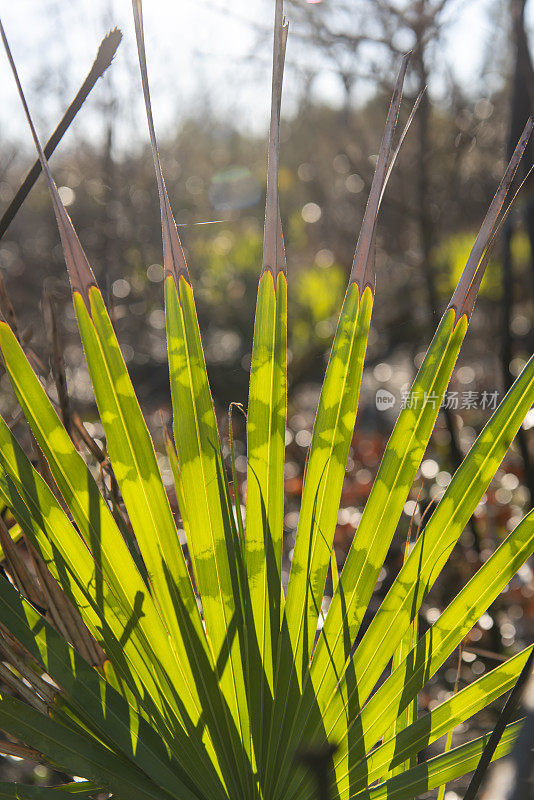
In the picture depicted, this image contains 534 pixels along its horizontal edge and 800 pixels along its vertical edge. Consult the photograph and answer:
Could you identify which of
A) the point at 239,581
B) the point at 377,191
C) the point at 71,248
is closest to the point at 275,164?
the point at 377,191

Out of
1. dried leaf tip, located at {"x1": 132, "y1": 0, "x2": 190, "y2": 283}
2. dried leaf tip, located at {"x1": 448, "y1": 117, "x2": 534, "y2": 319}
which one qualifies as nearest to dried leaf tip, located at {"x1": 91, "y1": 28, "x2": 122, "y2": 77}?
dried leaf tip, located at {"x1": 132, "y1": 0, "x2": 190, "y2": 283}

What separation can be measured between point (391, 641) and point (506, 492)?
9.22 feet

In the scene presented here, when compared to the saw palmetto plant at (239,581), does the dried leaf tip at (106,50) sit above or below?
above

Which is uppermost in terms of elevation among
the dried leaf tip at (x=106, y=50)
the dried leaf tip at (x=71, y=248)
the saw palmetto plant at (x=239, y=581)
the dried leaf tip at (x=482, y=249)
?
the dried leaf tip at (x=106, y=50)

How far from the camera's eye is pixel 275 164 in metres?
0.79

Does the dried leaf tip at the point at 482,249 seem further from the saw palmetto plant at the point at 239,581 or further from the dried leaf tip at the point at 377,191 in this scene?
the dried leaf tip at the point at 377,191

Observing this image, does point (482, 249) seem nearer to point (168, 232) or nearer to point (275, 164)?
point (275, 164)

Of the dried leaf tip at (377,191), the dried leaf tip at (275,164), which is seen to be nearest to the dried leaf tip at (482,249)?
the dried leaf tip at (377,191)

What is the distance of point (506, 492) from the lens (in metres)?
3.42

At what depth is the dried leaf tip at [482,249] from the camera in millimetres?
811

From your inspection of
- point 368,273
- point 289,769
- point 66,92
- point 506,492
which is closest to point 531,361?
point 368,273

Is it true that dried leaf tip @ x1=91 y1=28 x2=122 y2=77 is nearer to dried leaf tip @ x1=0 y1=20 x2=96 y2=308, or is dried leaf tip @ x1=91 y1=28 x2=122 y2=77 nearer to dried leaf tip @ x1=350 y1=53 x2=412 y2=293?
dried leaf tip @ x1=0 y1=20 x2=96 y2=308

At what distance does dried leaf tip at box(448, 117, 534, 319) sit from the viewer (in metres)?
0.81

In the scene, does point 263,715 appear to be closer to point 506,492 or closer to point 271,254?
point 271,254
